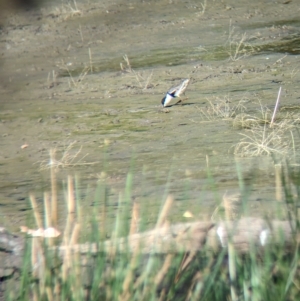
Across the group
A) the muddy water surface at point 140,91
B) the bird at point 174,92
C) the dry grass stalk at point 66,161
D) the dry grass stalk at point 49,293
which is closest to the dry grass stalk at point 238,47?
the muddy water surface at point 140,91

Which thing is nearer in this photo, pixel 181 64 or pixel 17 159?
pixel 17 159

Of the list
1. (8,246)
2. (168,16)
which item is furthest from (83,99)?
(8,246)

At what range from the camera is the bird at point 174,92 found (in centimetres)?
772

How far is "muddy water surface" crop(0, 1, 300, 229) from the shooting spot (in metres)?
5.58

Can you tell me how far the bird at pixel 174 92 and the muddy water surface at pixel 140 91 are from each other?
0.11 meters

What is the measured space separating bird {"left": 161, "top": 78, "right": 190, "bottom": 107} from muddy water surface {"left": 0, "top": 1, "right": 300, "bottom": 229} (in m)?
0.11

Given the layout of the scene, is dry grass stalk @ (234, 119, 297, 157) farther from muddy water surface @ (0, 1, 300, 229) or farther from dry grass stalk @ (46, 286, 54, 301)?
dry grass stalk @ (46, 286, 54, 301)

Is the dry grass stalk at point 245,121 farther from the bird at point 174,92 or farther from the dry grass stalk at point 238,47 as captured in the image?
the dry grass stalk at point 238,47

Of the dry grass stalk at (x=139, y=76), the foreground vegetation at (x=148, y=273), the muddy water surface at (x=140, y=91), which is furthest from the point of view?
the dry grass stalk at (x=139, y=76)

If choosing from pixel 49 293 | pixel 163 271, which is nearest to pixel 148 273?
pixel 163 271

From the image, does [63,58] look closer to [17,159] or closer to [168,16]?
[168,16]

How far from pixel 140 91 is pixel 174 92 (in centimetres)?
74

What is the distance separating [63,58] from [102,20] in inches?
78.5

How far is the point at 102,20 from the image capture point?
40.8 feet
